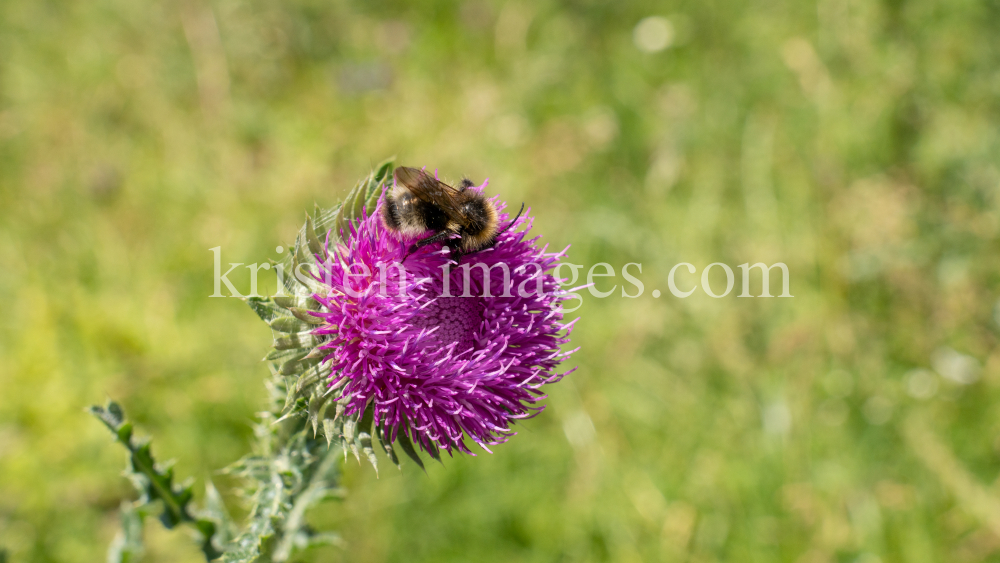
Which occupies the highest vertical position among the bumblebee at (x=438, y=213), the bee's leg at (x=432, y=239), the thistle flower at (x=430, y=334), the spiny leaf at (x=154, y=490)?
the bumblebee at (x=438, y=213)

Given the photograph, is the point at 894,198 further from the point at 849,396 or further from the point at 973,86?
the point at 849,396

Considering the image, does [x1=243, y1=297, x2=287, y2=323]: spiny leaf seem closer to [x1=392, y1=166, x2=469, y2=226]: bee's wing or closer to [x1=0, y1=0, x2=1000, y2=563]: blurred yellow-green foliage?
[x1=392, y1=166, x2=469, y2=226]: bee's wing

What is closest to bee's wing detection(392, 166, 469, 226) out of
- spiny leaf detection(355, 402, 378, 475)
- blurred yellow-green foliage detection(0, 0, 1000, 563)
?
spiny leaf detection(355, 402, 378, 475)

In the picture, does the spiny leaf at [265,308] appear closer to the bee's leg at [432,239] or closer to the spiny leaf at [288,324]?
the spiny leaf at [288,324]

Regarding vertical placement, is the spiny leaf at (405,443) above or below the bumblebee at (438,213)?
below

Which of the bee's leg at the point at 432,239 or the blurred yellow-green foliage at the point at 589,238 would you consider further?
the blurred yellow-green foliage at the point at 589,238

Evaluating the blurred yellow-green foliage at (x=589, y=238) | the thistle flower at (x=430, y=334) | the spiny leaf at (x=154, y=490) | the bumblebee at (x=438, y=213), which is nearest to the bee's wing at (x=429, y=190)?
the bumblebee at (x=438, y=213)

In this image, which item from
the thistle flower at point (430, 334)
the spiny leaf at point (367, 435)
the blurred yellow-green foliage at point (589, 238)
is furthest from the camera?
the blurred yellow-green foliage at point (589, 238)
